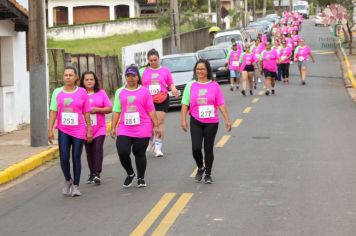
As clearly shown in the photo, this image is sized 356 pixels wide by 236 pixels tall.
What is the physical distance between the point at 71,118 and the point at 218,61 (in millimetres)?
22591

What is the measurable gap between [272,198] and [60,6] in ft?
241

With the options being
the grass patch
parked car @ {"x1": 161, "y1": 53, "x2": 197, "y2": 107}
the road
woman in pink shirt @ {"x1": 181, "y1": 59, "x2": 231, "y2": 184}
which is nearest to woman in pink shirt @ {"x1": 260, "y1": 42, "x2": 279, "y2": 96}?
parked car @ {"x1": 161, "y1": 53, "x2": 197, "y2": 107}

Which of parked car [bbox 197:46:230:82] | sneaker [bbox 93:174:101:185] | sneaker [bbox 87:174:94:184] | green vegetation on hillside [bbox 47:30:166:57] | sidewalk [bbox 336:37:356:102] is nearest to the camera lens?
sneaker [bbox 93:174:101:185]

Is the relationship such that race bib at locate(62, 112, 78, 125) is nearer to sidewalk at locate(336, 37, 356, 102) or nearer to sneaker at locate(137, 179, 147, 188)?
sneaker at locate(137, 179, 147, 188)

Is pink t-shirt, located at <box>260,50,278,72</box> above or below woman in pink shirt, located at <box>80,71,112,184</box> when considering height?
above

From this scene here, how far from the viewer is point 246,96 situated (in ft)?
84.0

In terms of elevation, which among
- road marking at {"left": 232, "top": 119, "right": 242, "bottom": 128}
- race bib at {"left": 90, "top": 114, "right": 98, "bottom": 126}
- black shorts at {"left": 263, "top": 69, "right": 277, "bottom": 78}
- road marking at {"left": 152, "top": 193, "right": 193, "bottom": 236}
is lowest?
road marking at {"left": 152, "top": 193, "right": 193, "bottom": 236}

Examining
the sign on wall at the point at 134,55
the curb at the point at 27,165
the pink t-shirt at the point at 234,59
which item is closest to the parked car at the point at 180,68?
the pink t-shirt at the point at 234,59

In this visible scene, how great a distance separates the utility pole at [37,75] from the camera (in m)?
15.4

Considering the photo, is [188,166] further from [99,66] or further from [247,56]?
[99,66]

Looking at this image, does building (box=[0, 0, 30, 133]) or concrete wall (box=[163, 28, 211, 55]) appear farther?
concrete wall (box=[163, 28, 211, 55])

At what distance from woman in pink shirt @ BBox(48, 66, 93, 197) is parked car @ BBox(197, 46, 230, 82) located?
21.2 metres

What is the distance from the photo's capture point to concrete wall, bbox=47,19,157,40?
70.1 m

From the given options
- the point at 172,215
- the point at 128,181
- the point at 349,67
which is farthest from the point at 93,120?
the point at 349,67
